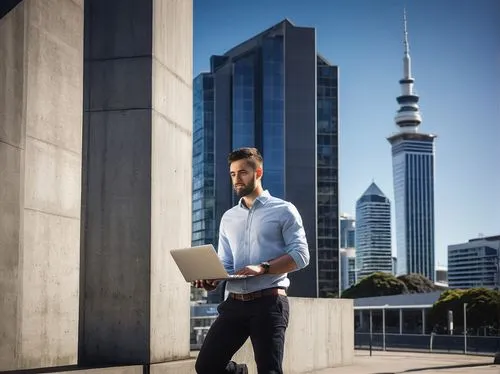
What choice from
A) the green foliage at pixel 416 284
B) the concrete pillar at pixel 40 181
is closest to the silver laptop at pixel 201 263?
the concrete pillar at pixel 40 181

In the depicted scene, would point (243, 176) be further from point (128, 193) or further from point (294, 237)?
point (128, 193)


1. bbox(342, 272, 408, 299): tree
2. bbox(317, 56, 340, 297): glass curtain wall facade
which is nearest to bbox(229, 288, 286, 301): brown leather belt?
bbox(342, 272, 408, 299): tree

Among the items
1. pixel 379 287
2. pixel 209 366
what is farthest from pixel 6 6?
pixel 379 287

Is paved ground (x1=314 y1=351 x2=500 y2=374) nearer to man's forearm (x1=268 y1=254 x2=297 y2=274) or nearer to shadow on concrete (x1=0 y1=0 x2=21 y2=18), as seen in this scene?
shadow on concrete (x1=0 y1=0 x2=21 y2=18)

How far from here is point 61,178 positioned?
259 inches

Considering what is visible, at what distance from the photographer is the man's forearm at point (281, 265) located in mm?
4629

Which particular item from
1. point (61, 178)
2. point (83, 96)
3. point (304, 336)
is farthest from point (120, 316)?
point (304, 336)

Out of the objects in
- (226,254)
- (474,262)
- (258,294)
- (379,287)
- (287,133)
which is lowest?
(379,287)

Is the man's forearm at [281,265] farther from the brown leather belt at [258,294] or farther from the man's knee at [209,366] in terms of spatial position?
the man's knee at [209,366]

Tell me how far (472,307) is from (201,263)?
236 ft

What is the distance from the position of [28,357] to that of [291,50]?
114029 millimetres

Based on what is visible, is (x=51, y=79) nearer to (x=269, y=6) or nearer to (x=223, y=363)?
(x=223, y=363)

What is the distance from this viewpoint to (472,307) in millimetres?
73000

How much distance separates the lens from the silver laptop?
4.45m
